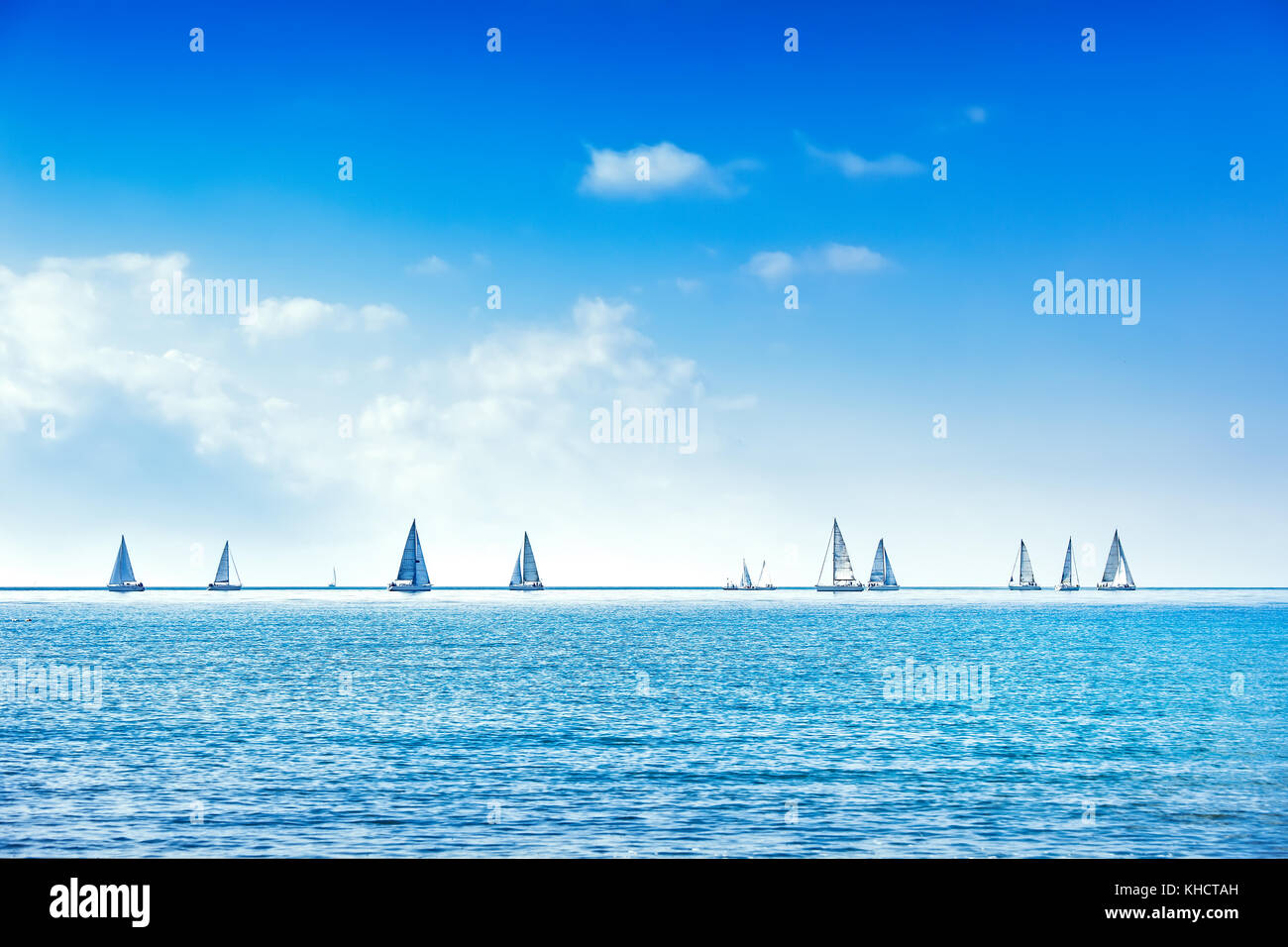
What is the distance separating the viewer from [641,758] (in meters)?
37.7

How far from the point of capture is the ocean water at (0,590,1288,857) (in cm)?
2542

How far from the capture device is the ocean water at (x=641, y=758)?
2542 cm

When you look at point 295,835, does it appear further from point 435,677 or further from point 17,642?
point 17,642

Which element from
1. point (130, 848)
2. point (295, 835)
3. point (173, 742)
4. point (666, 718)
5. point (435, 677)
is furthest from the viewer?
point (435, 677)

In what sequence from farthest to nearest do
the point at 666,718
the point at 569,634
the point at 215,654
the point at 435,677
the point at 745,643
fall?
the point at 569,634 < the point at 745,643 < the point at 215,654 < the point at 435,677 < the point at 666,718

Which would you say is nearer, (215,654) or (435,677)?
(435,677)

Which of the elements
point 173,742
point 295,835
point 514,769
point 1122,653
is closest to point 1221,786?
point 514,769

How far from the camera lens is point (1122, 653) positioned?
10169 cm

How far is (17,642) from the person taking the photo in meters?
123

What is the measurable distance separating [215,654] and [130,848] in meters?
77.4

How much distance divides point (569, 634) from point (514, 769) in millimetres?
99759
